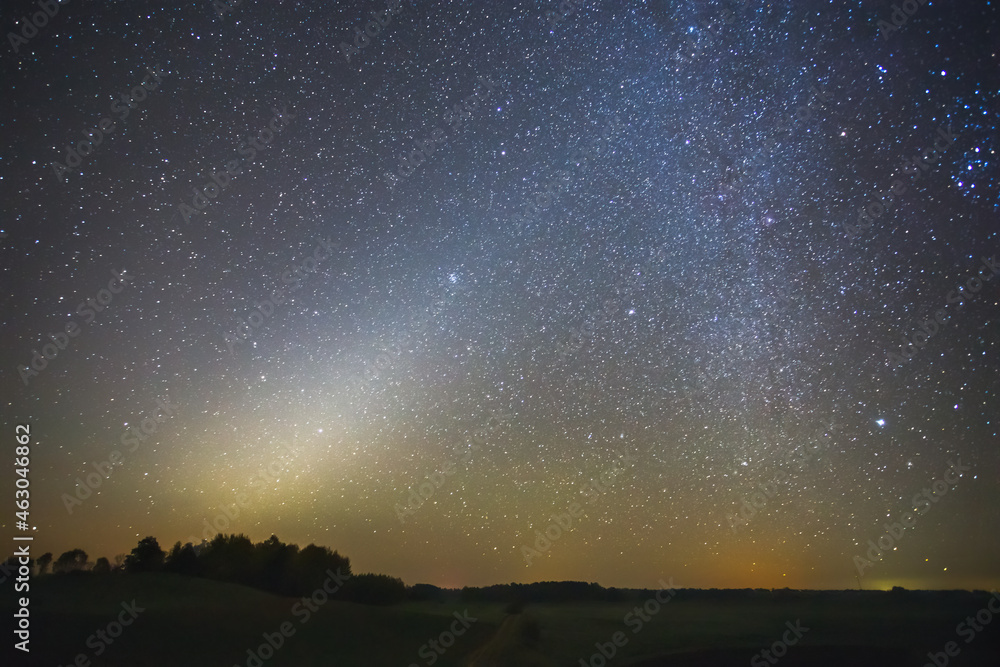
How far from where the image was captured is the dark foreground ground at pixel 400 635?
15070mm

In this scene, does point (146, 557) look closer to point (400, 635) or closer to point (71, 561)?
point (71, 561)

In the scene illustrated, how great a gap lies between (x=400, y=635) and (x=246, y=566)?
13255 millimetres

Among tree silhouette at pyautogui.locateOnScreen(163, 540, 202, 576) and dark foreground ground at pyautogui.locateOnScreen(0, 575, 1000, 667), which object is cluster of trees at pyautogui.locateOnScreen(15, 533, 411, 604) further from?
dark foreground ground at pyautogui.locateOnScreen(0, 575, 1000, 667)

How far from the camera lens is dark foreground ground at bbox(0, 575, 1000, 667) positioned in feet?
49.4

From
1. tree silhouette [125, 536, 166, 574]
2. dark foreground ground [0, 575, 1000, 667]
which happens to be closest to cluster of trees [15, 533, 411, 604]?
tree silhouette [125, 536, 166, 574]

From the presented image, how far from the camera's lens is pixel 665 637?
20266 mm

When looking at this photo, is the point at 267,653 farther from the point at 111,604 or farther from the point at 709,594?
the point at 709,594

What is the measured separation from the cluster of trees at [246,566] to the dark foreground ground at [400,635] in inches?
114

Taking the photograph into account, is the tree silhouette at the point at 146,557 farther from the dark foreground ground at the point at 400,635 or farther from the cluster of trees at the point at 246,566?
the dark foreground ground at the point at 400,635

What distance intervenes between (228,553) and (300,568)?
3.83 metres

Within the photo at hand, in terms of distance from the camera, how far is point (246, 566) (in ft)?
92.6

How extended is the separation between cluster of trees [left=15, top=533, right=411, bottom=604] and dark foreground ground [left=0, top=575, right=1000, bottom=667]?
2.90 meters

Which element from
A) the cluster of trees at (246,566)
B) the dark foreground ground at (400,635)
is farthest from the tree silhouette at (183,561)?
the dark foreground ground at (400,635)

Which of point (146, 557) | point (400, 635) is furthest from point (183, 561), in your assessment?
point (400, 635)
